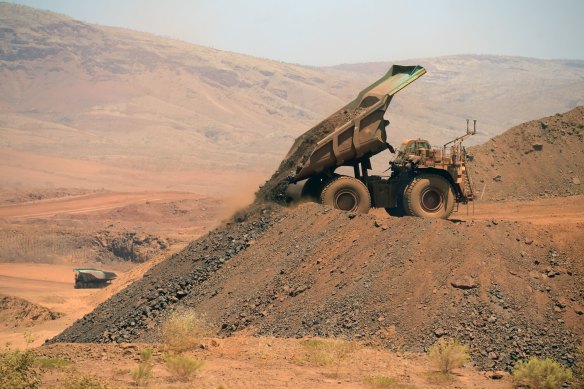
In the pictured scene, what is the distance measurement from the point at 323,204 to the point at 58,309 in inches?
468

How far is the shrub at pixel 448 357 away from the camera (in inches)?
494

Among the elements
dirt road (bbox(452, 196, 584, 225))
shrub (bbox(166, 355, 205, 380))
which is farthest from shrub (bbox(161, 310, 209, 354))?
dirt road (bbox(452, 196, 584, 225))

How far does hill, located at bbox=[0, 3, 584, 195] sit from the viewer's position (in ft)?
279

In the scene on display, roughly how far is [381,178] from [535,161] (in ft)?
38.6

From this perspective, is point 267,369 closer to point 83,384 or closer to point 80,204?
point 83,384

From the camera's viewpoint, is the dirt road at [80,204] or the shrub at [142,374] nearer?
the shrub at [142,374]

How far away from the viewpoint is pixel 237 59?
150 meters

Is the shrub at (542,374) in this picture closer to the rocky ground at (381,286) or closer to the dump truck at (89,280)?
the rocky ground at (381,286)

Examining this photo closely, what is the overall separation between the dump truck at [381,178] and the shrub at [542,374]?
7.41 metres

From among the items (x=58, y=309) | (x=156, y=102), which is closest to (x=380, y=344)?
(x=58, y=309)

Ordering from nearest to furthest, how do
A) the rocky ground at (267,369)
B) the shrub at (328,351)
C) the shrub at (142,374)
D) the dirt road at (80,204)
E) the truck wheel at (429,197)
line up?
the shrub at (142,374) → the rocky ground at (267,369) → the shrub at (328,351) → the truck wheel at (429,197) → the dirt road at (80,204)

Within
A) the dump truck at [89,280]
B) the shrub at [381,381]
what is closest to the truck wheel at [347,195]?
the shrub at [381,381]

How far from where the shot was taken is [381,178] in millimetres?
20281

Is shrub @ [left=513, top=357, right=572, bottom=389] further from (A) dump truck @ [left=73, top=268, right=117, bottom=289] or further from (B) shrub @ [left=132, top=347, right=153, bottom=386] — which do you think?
(A) dump truck @ [left=73, top=268, right=117, bottom=289]
